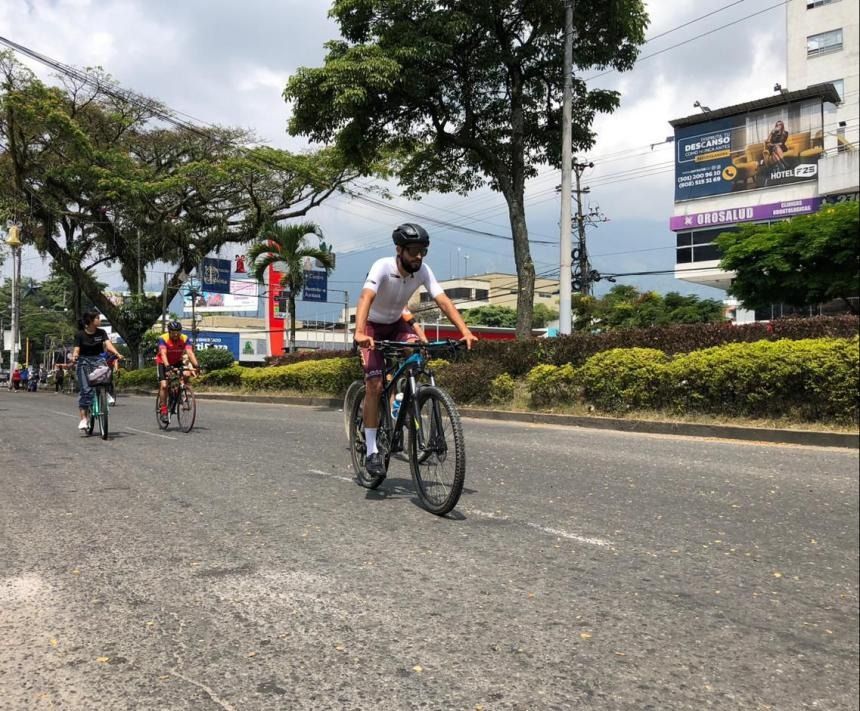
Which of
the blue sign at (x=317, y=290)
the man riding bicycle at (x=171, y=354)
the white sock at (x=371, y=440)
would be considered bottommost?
A: the white sock at (x=371, y=440)

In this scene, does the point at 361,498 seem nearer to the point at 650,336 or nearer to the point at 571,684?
the point at 571,684

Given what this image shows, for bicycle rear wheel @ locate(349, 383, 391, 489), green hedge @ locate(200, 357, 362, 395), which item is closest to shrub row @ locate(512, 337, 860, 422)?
bicycle rear wheel @ locate(349, 383, 391, 489)

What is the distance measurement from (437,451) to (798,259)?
2486mm

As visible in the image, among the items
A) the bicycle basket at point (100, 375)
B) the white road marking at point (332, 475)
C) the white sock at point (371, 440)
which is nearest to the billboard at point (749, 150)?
the white sock at point (371, 440)

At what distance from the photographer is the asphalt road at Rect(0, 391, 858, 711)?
5.10ft

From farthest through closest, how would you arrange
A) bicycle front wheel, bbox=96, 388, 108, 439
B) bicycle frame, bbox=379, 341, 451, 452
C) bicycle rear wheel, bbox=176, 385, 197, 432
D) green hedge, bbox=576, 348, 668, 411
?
bicycle rear wheel, bbox=176, 385, 197, 432 → bicycle front wheel, bbox=96, 388, 108, 439 → green hedge, bbox=576, 348, 668, 411 → bicycle frame, bbox=379, 341, 451, 452

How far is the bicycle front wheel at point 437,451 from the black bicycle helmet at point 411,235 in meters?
0.80

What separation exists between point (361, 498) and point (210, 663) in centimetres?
212

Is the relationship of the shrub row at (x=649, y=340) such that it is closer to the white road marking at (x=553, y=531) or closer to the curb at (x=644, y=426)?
the curb at (x=644, y=426)

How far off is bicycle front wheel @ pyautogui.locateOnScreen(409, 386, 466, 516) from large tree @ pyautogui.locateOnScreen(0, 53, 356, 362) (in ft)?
80.5

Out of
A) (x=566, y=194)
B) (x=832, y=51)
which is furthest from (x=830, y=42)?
(x=566, y=194)

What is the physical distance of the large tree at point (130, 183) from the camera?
88.1 ft

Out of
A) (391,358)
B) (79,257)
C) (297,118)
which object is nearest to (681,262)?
(391,358)

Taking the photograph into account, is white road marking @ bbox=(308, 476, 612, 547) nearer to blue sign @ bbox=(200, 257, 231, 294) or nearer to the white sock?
the white sock
